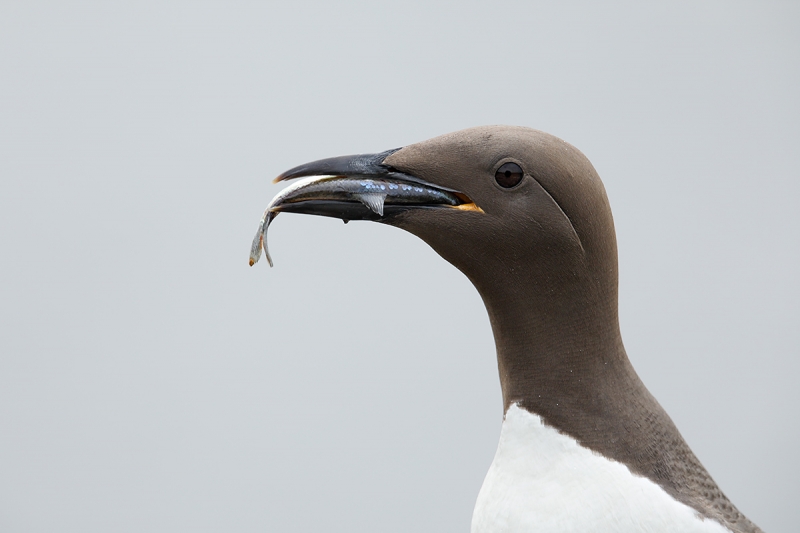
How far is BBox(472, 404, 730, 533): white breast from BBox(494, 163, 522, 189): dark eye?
60 cm

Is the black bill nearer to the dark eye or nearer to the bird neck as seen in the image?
the dark eye

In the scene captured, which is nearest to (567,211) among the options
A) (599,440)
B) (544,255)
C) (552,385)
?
(544,255)

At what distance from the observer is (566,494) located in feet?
7.18

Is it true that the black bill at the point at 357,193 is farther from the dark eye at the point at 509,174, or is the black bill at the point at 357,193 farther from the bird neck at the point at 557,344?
the bird neck at the point at 557,344

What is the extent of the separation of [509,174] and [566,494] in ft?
2.64

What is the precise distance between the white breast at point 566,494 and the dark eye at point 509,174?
0.60 meters

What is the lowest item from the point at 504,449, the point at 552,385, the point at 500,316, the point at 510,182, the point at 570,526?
the point at 570,526

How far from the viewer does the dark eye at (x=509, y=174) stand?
6.93ft

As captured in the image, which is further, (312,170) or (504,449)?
(504,449)

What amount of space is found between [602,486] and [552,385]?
27cm

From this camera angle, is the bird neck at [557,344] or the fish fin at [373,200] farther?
the bird neck at [557,344]

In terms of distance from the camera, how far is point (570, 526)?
2.16 metres

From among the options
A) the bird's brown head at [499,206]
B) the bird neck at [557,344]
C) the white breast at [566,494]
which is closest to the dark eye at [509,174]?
the bird's brown head at [499,206]

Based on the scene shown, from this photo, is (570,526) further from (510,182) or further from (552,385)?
(510,182)
